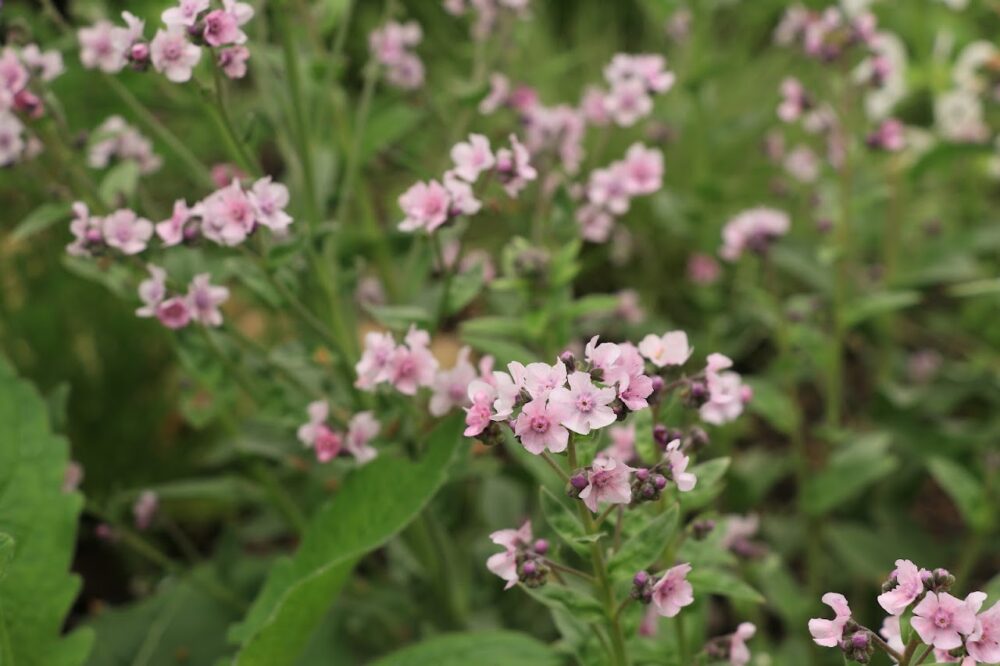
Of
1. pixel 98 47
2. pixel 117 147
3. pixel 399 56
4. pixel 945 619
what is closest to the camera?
pixel 945 619

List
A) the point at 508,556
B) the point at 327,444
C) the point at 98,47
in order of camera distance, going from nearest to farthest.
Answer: the point at 508,556
the point at 327,444
the point at 98,47

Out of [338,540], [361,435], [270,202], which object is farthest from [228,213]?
[338,540]

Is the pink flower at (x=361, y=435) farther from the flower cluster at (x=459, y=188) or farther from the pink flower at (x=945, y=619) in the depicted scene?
the pink flower at (x=945, y=619)

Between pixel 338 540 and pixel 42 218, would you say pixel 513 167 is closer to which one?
pixel 338 540

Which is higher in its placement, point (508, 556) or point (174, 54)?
point (174, 54)

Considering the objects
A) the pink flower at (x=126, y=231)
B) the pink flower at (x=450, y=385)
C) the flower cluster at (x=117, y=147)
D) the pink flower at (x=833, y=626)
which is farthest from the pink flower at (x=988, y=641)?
the flower cluster at (x=117, y=147)

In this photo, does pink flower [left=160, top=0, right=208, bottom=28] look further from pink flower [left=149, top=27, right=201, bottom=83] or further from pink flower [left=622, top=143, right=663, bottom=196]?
pink flower [left=622, top=143, right=663, bottom=196]

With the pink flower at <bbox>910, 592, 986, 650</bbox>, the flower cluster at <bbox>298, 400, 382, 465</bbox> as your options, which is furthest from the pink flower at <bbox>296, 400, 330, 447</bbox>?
the pink flower at <bbox>910, 592, 986, 650</bbox>

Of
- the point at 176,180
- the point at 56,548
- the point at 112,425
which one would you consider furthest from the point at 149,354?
the point at 56,548

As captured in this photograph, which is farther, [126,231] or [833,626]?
[126,231]
